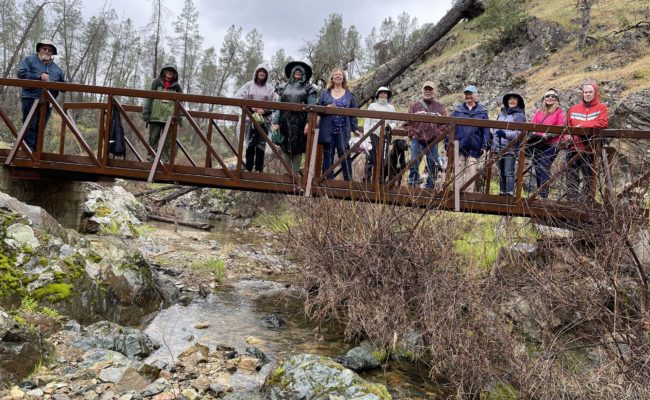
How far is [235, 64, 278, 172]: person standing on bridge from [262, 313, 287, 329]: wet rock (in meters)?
2.24

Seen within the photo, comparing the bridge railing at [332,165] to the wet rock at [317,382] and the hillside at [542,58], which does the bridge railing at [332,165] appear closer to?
the wet rock at [317,382]

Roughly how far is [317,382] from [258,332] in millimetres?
1876

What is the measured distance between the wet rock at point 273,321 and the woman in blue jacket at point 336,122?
2.08 meters

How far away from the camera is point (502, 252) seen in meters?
6.30

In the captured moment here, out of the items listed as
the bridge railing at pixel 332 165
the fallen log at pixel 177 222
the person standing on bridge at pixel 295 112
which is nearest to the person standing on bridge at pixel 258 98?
the person standing on bridge at pixel 295 112

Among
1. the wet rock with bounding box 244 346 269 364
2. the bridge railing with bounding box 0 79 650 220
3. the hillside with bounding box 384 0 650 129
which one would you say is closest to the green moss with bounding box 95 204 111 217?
the bridge railing with bounding box 0 79 650 220

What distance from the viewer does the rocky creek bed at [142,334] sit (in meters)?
4.03

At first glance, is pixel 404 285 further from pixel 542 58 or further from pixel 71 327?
pixel 542 58

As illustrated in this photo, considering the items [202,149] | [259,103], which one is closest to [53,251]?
[259,103]

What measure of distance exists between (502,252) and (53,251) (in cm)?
549

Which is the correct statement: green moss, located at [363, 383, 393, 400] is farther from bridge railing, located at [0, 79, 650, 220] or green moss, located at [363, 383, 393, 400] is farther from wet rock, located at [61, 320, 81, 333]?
wet rock, located at [61, 320, 81, 333]

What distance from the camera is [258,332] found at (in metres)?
5.93

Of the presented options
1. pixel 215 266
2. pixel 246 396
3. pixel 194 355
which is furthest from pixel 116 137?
pixel 246 396

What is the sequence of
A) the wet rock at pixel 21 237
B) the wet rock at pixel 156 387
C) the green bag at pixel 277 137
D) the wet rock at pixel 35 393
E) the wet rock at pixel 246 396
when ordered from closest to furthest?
the wet rock at pixel 35 393 < the wet rock at pixel 156 387 < the wet rock at pixel 246 396 < the wet rock at pixel 21 237 < the green bag at pixel 277 137
